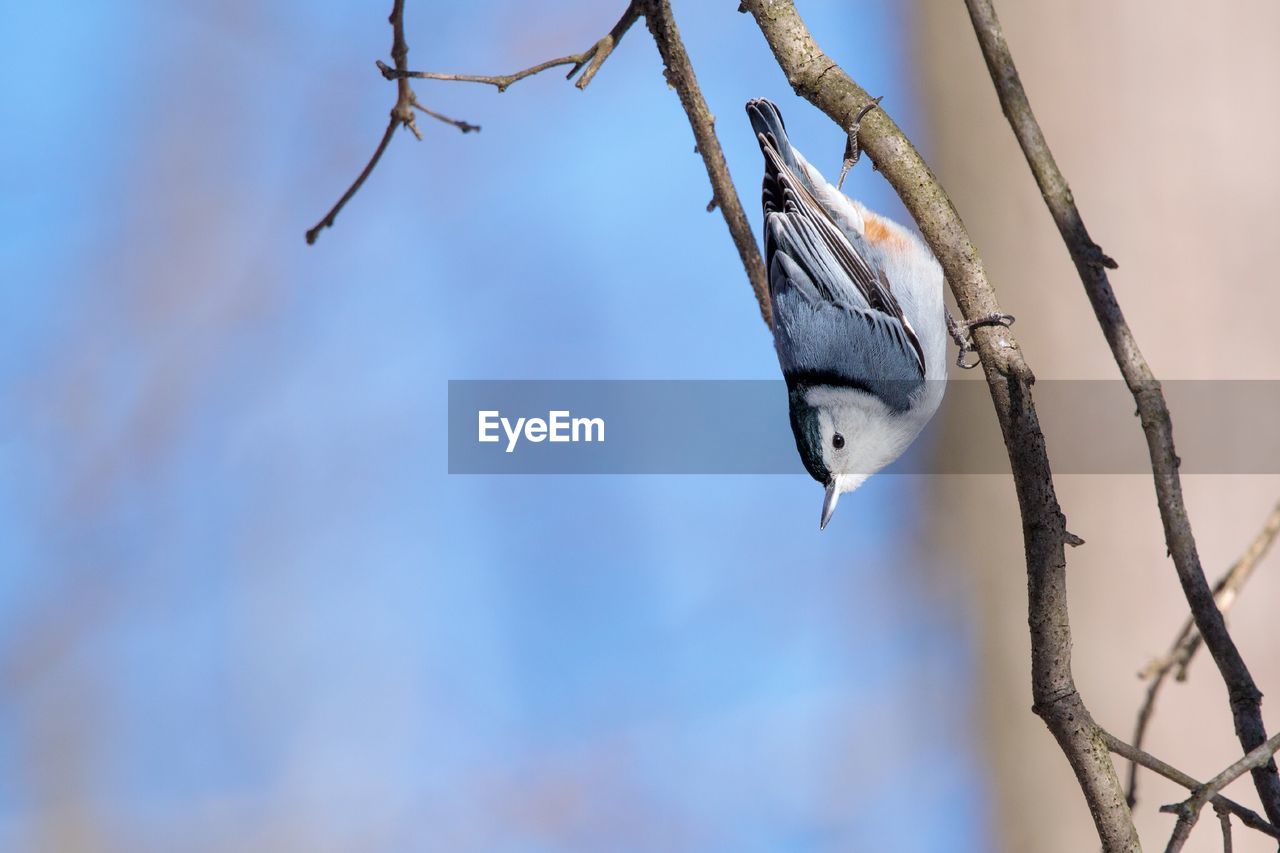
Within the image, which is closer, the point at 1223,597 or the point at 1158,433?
the point at 1158,433

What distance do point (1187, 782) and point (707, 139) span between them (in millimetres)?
1131

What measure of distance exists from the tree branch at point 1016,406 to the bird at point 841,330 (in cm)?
78

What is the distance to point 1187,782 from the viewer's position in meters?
1.08

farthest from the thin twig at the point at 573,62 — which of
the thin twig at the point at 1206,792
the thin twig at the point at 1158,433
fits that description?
the thin twig at the point at 1206,792

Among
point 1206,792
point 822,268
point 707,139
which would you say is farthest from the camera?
point 822,268

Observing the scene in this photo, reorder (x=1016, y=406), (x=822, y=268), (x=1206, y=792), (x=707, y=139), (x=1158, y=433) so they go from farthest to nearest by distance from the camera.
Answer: (x=822, y=268) → (x=707, y=139) → (x=1016, y=406) → (x=1158, y=433) → (x=1206, y=792)

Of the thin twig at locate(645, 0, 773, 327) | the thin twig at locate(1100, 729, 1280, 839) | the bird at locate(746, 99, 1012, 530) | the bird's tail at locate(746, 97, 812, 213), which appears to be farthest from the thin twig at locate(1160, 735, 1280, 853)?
the bird's tail at locate(746, 97, 812, 213)

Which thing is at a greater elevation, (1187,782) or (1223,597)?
(1223,597)

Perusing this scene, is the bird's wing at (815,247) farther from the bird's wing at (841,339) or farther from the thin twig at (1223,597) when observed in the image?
the thin twig at (1223,597)

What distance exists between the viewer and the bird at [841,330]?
225cm

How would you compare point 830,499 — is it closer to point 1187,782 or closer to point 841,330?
point 841,330

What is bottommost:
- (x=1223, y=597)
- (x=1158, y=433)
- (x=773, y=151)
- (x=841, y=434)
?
(x=1223, y=597)

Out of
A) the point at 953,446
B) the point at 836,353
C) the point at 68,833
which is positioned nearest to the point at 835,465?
the point at 836,353

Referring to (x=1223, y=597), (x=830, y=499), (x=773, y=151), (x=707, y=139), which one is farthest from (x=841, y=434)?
(x=1223, y=597)
